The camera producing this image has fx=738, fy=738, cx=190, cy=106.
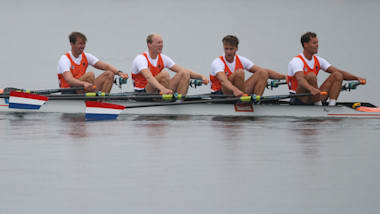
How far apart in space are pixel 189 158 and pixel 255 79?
16.2ft

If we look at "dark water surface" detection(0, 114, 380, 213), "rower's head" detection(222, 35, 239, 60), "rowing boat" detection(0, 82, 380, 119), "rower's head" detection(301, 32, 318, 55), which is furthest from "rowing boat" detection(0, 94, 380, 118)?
"dark water surface" detection(0, 114, 380, 213)

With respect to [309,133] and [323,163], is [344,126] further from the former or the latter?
[323,163]

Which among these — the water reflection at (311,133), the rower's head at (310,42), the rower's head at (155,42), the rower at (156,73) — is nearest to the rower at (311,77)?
the rower's head at (310,42)

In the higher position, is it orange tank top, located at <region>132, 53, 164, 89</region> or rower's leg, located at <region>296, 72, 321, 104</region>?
orange tank top, located at <region>132, 53, 164, 89</region>

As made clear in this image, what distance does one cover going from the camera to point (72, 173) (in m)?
5.76

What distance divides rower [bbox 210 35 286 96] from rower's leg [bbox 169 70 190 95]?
410mm

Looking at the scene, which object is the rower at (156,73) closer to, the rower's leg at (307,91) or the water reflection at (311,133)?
the rower's leg at (307,91)

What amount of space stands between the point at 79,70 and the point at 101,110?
157 cm

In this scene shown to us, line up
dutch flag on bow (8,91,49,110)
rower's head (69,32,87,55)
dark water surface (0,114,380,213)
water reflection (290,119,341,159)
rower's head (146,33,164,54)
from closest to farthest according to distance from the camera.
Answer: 1. dark water surface (0,114,380,213)
2. water reflection (290,119,341,159)
3. rower's head (146,33,164,54)
4. dutch flag on bow (8,91,49,110)
5. rower's head (69,32,87,55)

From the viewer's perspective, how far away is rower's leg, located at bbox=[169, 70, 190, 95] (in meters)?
11.6

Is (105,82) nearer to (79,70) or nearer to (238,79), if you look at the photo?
(79,70)

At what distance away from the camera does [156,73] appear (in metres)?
12.0

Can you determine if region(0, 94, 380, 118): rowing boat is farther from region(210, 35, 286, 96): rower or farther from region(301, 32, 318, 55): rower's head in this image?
region(301, 32, 318, 55): rower's head

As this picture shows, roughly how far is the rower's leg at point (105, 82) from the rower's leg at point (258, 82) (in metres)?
2.33
